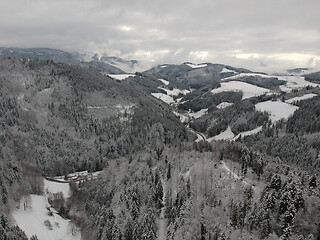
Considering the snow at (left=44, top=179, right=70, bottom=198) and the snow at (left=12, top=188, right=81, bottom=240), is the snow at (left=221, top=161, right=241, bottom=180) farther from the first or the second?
the snow at (left=44, top=179, right=70, bottom=198)

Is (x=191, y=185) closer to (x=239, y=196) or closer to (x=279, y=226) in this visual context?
(x=239, y=196)

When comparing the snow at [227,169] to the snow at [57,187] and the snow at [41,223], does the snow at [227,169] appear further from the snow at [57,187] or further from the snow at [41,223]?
the snow at [57,187]

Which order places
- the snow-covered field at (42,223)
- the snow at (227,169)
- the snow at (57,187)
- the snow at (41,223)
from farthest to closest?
the snow at (57,187), the snow-covered field at (42,223), the snow at (41,223), the snow at (227,169)

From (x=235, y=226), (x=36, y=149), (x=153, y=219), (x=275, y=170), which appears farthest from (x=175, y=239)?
(x=36, y=149)

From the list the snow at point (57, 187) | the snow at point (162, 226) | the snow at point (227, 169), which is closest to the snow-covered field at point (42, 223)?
the snow at point (57, 187)

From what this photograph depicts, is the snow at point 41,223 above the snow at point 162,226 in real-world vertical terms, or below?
below

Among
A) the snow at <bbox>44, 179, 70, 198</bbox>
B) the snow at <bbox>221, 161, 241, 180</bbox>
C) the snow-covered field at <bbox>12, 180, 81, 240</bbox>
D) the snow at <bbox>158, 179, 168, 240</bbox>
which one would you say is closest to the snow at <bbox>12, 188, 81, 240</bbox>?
the snow-covered field at <bbox>12, 180, 81, 240</bbox>

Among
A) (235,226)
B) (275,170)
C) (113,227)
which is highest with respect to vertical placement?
(275,170)

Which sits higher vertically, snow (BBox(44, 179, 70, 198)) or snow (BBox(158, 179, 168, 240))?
snow (BBox(158, 179, 168, 240))
